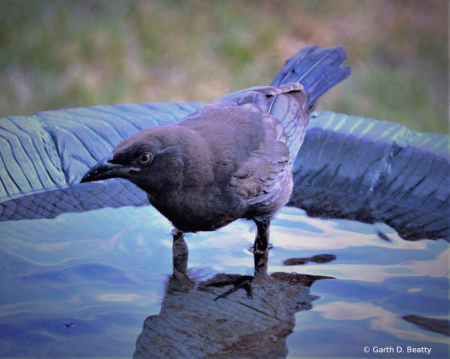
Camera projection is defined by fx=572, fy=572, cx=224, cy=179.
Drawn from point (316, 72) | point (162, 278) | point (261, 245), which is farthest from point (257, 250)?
point (316, 72)

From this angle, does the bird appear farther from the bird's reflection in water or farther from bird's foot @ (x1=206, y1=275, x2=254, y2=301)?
the bird's reflection in water

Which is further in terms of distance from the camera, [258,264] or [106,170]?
[258,264]

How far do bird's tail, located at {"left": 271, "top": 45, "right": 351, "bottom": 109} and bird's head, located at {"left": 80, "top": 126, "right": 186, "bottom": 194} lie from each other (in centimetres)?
145

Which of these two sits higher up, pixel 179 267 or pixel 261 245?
pixel 261 245

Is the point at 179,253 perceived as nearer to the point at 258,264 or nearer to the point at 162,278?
the point at 162,278

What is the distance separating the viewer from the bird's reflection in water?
2.17 metres

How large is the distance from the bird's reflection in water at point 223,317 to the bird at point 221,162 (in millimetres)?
222

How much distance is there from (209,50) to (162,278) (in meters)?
5.02

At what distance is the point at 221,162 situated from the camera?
8.73 ft

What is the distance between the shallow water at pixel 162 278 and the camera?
2246mm
